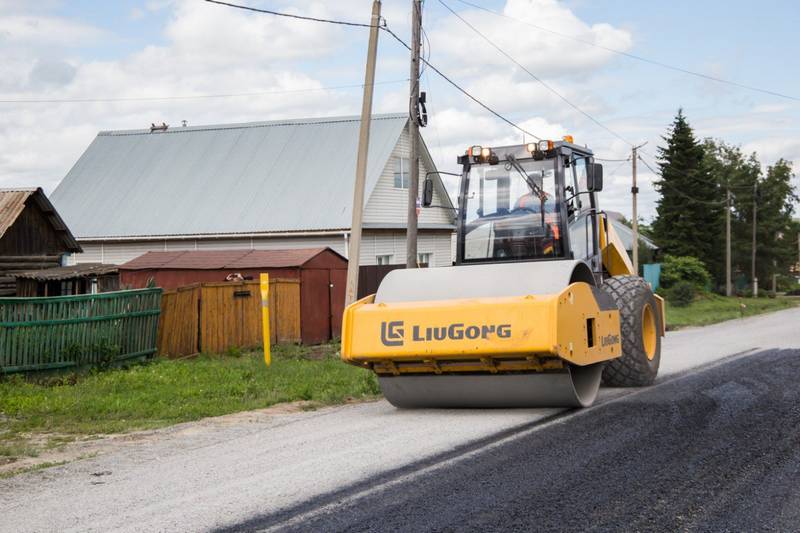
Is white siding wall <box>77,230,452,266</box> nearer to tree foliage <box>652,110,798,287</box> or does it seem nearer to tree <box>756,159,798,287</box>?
tree foliage <box>652,110,798,287</box>

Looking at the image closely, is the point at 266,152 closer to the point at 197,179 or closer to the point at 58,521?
the point at 197,179

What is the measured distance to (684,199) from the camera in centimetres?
6378

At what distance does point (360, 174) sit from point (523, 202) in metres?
6.14

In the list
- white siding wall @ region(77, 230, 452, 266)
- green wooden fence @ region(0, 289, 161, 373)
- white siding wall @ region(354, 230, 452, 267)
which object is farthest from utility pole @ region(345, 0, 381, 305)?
white siding wall @ region(77, 230, 452, 266)

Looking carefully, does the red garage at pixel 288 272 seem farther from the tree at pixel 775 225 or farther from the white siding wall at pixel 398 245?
the tree at pixel 775 225

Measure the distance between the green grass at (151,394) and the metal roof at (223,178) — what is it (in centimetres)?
1327

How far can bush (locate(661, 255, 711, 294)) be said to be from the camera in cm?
5622

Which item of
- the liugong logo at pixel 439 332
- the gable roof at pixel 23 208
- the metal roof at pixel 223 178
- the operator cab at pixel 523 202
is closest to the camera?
the liugong logo at pixel 439 332

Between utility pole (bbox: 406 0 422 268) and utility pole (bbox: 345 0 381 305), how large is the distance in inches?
99.1

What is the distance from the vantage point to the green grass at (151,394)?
11914 mm

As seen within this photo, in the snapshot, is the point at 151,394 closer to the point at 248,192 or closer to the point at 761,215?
the point at 248,192

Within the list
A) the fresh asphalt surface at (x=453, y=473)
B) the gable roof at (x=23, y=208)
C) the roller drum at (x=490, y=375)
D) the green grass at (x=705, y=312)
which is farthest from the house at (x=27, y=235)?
the green grass at (x=705, y=312)

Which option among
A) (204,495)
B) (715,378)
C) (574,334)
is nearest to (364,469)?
(204,495)

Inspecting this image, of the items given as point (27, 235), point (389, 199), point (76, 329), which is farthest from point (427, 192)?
point (389, 199)
